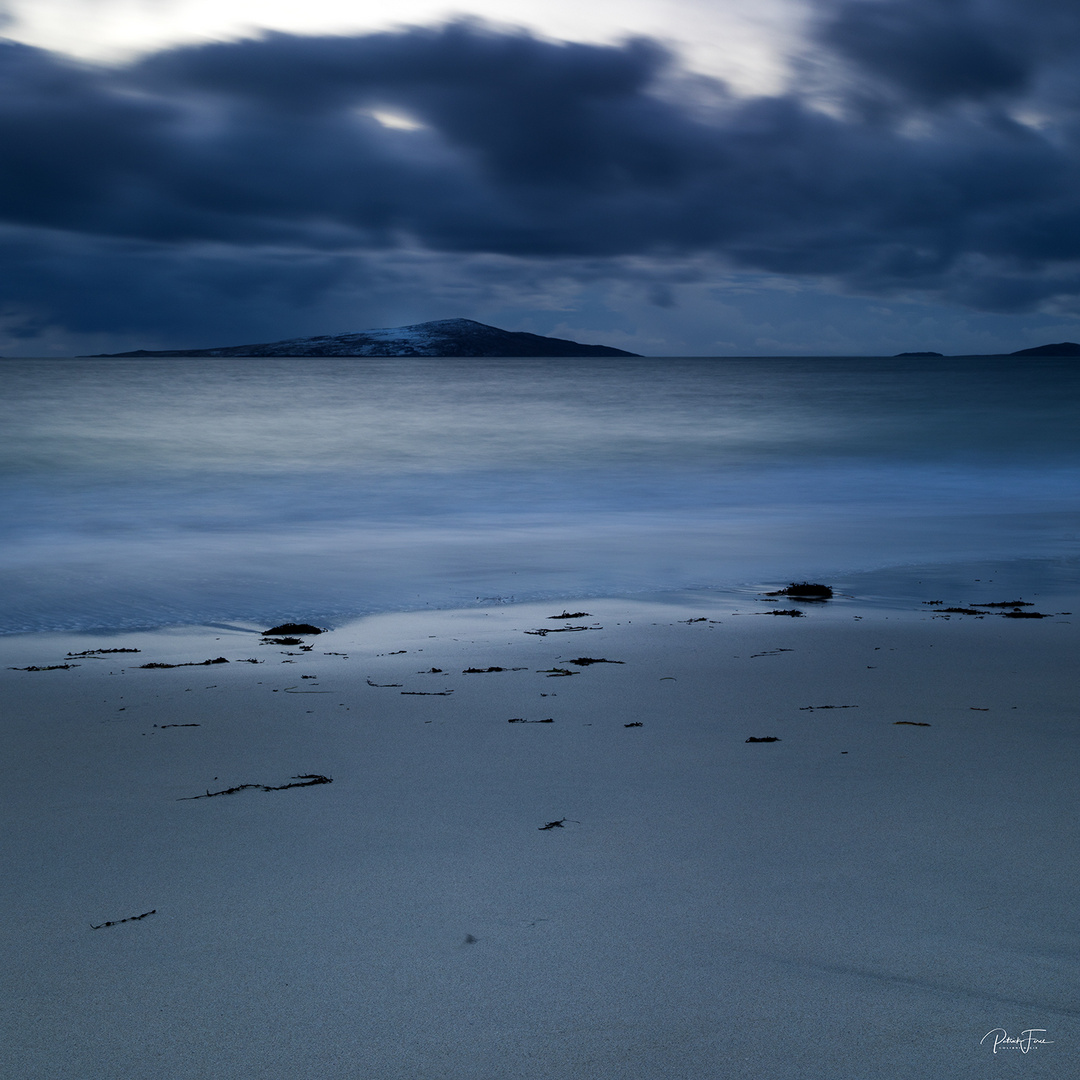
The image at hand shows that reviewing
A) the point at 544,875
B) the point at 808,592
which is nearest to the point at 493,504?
the point at 808,592

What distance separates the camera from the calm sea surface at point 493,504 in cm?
737

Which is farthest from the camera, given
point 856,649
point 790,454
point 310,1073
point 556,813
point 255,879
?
point 790,454

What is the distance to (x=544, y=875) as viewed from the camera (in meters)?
2.25

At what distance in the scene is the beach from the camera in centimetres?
167

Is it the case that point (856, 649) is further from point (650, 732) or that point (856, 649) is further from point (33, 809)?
point (33, 809)

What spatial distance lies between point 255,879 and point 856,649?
135 inches

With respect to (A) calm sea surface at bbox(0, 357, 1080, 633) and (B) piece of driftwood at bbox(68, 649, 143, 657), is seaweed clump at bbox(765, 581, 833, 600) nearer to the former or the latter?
(A) calm sea surface at bbox(0, 357, 1080, 633)

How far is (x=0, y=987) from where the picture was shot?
5.96 ft

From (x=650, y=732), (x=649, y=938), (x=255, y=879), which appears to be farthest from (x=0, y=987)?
(x=650, y=732)

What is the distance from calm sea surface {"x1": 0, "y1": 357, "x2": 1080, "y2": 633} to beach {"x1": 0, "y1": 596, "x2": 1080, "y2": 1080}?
287cm

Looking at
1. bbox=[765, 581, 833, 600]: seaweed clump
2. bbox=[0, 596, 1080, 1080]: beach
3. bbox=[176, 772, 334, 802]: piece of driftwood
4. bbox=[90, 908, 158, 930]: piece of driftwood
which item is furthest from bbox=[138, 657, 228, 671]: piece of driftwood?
bbox=[765, 581, 833, 600]: seaweed clump
